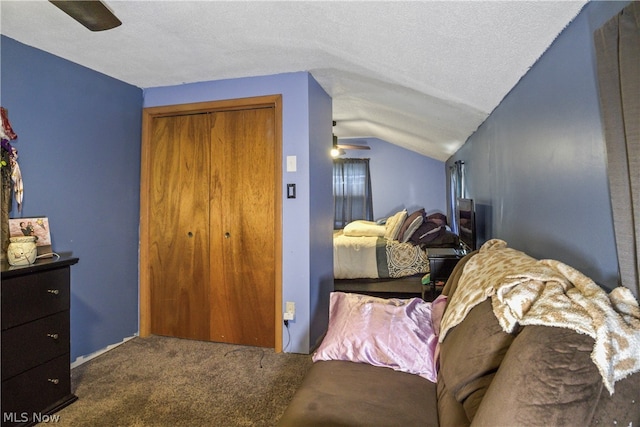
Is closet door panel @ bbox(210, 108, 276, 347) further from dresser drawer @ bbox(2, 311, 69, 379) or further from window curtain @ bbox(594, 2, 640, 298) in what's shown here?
window curtain @ bbox(594, 2, 640, 298)

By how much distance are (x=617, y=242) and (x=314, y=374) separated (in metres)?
1.15

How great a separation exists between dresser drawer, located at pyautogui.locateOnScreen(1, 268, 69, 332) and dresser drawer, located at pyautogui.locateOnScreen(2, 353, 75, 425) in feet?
0.93

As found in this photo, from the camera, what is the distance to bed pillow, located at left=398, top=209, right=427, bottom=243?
408cm

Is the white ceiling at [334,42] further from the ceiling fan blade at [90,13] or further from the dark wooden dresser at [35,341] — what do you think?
the dark wooden dresser at [35,341]

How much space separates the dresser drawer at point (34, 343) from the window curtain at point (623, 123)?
252 cm

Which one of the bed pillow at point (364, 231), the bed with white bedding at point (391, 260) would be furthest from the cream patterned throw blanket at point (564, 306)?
the bed pillow at point (364, 231)

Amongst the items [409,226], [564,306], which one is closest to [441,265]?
[409,226]

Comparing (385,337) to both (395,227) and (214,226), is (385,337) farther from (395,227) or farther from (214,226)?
(395,227)

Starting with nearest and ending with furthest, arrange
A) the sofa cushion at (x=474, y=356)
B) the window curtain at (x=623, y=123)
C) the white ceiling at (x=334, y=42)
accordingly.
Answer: the window curtain at (x=623, y=123) < the sofa cushion at (x=474, y=356) < the white ceiling at (x=334, y=42)

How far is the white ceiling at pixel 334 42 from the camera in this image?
148cm

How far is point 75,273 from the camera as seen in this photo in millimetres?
2379

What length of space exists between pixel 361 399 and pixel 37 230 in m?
2.23

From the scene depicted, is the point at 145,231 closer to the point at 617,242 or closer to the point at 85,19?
the point at 85,19

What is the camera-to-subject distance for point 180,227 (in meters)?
2.88
